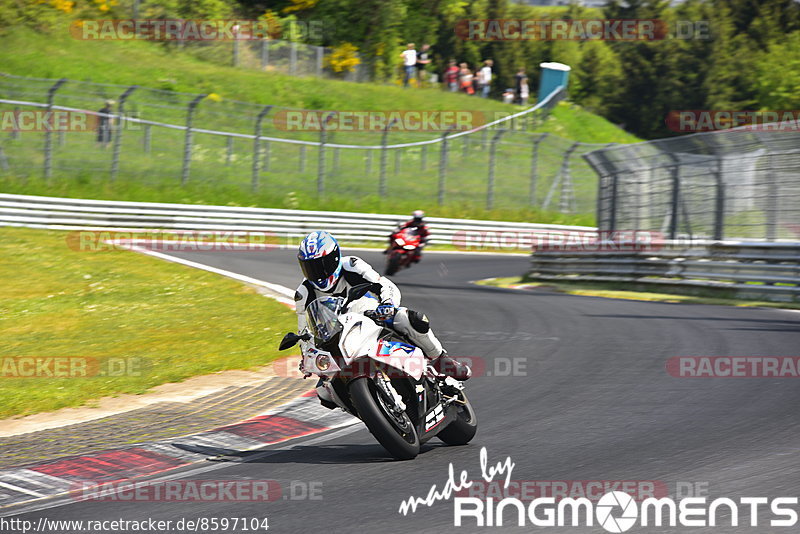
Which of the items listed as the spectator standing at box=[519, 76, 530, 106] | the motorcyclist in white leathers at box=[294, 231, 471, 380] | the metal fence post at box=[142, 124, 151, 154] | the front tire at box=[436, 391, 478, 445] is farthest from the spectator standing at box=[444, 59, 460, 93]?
the motorcyclist in white leathers at box=[294, 231, 471, 380]

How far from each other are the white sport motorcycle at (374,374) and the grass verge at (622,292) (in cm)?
880

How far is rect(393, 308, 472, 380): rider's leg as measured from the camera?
643 cm

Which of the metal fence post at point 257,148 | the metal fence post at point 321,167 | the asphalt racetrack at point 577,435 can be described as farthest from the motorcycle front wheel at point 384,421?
the metal fence post at point 321,167

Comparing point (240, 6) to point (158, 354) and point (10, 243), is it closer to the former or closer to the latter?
point (10, 243)

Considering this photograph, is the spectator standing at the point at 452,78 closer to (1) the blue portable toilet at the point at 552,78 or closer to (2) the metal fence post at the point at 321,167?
(1) the blue portable toilet at the point at 552,78

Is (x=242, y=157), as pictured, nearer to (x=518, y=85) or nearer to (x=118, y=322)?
(x=118, y=322)

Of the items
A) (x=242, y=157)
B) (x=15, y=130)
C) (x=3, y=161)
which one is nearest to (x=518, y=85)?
(x=242, y=157)

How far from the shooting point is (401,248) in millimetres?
20031

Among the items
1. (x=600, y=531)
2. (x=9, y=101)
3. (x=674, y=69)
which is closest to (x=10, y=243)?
(x=9, y=101)

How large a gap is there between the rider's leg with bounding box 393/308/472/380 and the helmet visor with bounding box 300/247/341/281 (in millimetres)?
509

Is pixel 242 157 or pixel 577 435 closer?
pixel 577 435

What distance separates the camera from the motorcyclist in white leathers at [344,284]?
20.3ft

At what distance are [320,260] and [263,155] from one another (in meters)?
22.5

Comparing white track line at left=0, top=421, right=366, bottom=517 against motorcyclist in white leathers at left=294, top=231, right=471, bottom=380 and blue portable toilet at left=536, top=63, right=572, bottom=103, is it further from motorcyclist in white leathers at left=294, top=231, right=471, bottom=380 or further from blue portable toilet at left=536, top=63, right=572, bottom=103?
blue portable toilet at left=536, top=63, right=572, bottom=103
